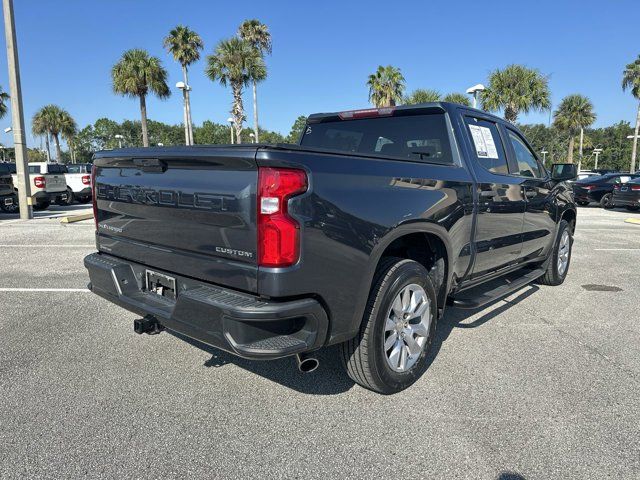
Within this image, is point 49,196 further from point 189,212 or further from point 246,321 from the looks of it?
point 246,321

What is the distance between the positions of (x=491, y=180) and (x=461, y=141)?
0.46 metres

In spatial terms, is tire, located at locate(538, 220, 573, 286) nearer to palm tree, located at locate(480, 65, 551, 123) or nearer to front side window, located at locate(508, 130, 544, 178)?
front side window, located at locate(508, 130, 544, 178)

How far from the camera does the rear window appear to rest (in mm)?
3635

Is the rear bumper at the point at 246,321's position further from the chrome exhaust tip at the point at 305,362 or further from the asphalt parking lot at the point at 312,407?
the asphalt parking lot at the point at 312,407

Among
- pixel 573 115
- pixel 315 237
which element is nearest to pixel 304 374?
pixel 315 237

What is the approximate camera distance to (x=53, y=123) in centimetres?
5234

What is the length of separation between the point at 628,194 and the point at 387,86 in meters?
16.7

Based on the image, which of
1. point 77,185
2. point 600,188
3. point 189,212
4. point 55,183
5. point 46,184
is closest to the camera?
point 189,212

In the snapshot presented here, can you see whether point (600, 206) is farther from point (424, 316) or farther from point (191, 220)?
point (191, 220)

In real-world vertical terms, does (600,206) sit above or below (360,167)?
below

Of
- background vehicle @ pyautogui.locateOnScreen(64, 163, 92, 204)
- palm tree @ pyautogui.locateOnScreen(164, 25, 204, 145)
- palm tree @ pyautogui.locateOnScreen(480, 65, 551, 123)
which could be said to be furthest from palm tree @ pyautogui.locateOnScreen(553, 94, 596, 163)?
background vehicle @ pyautogui.locateOnScreen(64, 163, 92, 204)

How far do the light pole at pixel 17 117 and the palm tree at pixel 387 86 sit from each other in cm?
2088

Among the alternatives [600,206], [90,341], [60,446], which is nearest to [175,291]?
[60,446]

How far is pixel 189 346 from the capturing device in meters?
3.67
